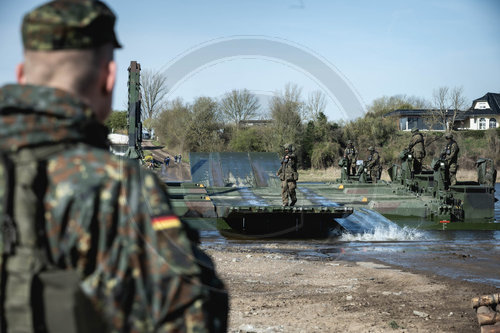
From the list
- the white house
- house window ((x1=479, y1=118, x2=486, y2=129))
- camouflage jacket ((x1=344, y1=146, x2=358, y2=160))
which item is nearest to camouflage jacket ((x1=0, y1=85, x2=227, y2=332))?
camouflage jacket ((x1=344, y1=146, x2=358, y2=160))

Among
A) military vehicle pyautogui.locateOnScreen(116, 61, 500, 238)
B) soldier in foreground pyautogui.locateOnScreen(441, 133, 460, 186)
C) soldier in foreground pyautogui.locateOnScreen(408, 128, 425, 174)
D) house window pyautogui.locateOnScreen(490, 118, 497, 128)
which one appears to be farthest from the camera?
house window pyautogui.locateOnScreen(490, 118, 497, 128)

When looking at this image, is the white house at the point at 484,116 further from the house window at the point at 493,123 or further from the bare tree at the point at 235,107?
the bare tree at the point at 235,107

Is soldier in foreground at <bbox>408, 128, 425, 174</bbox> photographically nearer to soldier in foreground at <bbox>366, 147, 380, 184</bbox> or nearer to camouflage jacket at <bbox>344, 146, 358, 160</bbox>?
camouflage jacket at <bbox>344, 146, 358, 160</bbox>

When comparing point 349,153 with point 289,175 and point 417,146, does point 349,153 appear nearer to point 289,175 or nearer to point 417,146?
point 417,146

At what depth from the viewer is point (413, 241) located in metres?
15.3

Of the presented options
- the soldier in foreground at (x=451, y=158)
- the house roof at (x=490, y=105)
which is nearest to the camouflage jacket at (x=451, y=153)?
the soldier in foreground at (x=451, y=158)

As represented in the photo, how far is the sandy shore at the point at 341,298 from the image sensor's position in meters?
6.09

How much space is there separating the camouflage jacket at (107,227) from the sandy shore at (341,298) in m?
4.33

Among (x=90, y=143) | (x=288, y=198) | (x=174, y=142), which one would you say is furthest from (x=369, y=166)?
(x=90, y=143)

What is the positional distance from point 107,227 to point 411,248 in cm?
1322

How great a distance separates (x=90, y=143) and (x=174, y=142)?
7135mm

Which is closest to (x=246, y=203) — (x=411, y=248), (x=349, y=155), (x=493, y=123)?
(x=411, y=248)

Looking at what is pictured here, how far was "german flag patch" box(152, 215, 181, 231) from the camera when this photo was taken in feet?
5.09

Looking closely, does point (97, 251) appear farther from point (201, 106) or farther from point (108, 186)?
point (201, 106)
